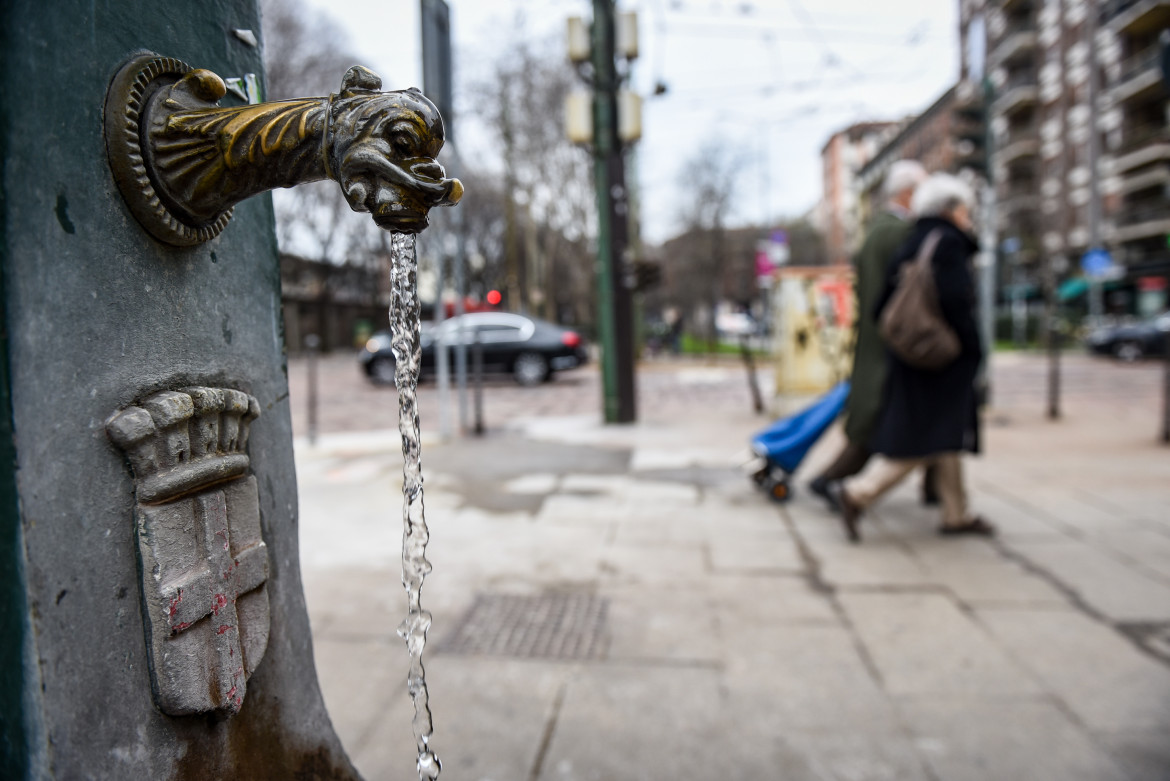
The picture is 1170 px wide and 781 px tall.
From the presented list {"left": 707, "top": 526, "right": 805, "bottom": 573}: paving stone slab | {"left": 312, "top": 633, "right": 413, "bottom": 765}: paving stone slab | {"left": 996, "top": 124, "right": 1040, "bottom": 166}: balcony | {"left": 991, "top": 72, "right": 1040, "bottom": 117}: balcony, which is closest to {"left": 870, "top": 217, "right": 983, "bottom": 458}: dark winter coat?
{"left": 707, "top": 526, "right": 805, "bottom": 573}: paving stone slab

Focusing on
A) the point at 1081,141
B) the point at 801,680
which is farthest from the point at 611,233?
the point at 1081,141

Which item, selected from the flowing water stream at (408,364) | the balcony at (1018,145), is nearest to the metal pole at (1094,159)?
the balcony at (1018,145)

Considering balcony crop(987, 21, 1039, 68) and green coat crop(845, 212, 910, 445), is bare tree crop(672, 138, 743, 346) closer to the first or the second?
balcony crop(987, 21, 1039, 68)

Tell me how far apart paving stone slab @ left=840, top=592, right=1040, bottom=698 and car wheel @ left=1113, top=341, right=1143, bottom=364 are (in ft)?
68.9

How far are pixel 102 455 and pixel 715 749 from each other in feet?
5.94

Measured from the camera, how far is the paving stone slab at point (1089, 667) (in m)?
2.31

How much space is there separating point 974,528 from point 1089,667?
62.1 inches

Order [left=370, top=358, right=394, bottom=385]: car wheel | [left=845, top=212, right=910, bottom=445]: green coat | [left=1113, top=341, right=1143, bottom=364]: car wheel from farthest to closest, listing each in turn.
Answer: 1. [left=1113, top=341, right=1143, bottom=364]: car wheel
2. [left=370, top=358, right=394, bottom=385]: car wheel
3. [left=845, top=212, right=910, bottom=445]: green coat

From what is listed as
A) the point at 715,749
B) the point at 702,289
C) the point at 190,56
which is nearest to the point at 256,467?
the point at 190,56

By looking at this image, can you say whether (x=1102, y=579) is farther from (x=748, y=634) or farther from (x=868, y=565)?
(x=748, y=634)

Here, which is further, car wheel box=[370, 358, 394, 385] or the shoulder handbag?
car wheel box=[370, 358, 394, 385]

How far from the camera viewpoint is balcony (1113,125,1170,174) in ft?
122

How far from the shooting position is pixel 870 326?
440cm

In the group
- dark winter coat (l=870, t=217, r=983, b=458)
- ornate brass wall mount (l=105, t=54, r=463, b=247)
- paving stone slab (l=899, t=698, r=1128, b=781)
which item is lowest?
paving stone slab (l=899, t=698, r=1128, b=781)
